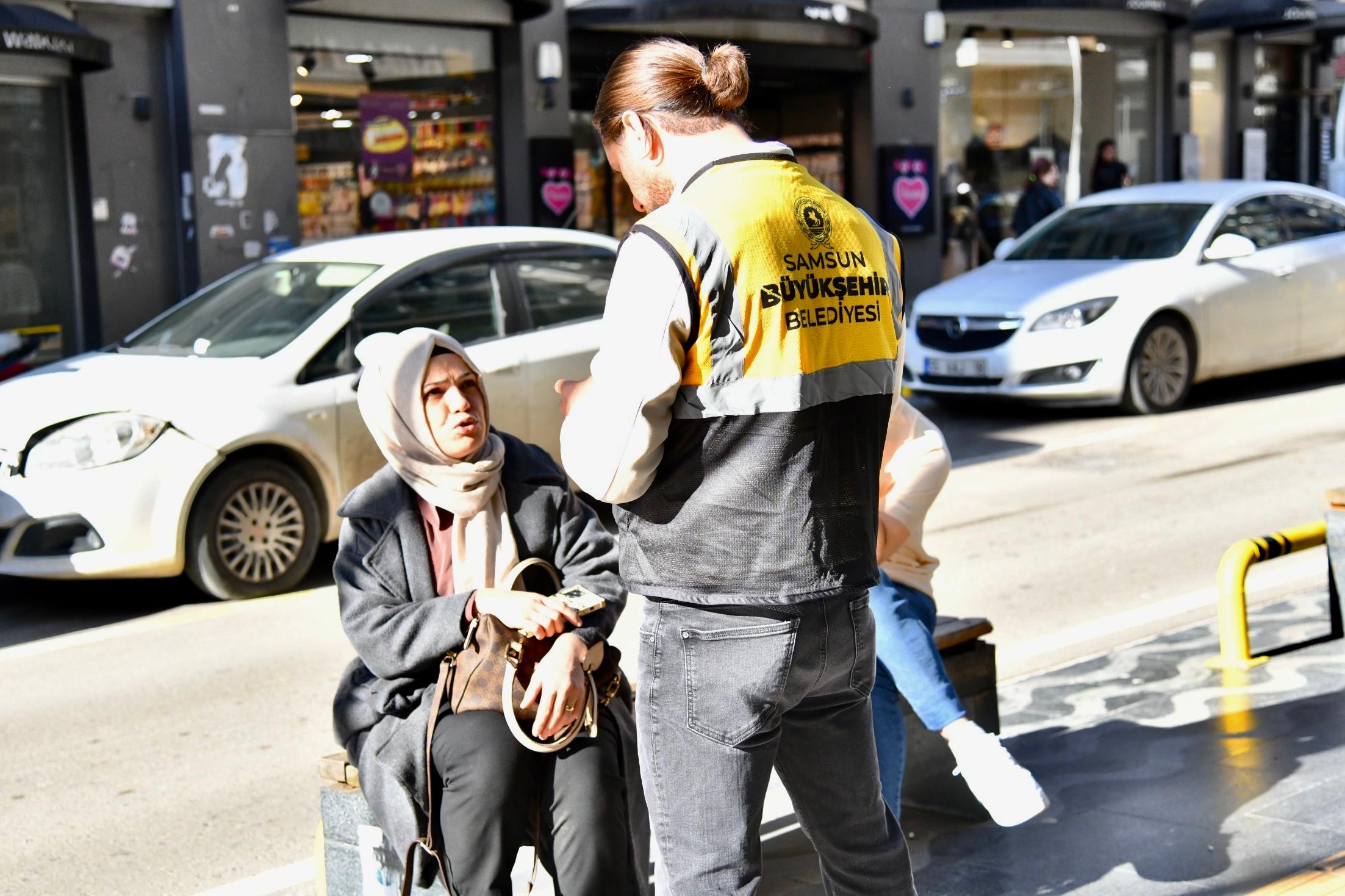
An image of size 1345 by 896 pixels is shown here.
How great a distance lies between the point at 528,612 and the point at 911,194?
18032 millimetres

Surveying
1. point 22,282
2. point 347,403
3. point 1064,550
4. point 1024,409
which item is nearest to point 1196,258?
point 1024,409

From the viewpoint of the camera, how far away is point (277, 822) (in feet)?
15.9

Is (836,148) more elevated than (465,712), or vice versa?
(836,148)

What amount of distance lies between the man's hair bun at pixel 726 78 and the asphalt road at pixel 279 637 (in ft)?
8.52

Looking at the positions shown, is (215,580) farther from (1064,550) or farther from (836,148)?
(836,148)

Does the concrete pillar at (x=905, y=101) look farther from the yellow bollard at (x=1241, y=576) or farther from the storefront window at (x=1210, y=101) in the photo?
the yellow bollard at (x=1241, y=576)

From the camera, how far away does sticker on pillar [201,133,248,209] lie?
14.4m

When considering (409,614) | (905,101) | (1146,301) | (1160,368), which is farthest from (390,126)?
(409,614)

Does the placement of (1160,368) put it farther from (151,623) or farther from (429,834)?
(429,834)

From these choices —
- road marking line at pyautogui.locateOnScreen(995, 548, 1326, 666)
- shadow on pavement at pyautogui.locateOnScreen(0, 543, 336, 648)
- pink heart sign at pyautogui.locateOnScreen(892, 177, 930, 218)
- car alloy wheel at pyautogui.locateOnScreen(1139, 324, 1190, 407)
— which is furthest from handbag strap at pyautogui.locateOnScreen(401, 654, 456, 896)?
pink heart sign at pyautogui.locateOnScreen(892, 177, 930, 218)

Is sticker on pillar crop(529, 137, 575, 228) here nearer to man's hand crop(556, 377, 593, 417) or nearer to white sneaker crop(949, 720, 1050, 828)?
white sneaker crop(949, 720, 1050, 828)

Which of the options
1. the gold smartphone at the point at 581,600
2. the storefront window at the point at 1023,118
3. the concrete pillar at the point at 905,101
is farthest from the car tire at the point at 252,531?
the storefront window at the point at 1023,118

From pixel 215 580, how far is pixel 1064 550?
13.2 ft

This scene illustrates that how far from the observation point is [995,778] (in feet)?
12.6
